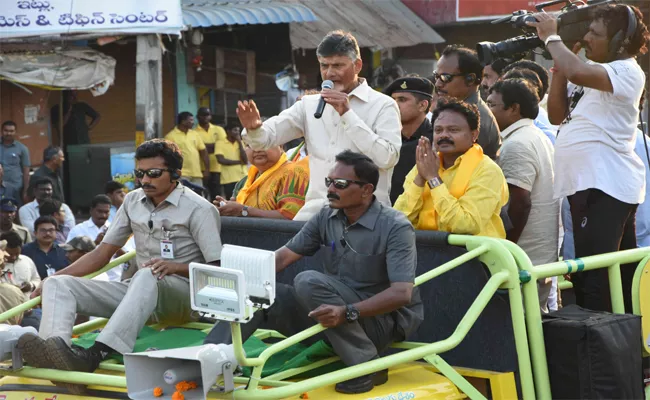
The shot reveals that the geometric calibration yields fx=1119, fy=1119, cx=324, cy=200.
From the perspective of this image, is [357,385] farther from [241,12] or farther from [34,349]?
[241,12]

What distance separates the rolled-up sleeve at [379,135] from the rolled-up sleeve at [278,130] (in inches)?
14.2

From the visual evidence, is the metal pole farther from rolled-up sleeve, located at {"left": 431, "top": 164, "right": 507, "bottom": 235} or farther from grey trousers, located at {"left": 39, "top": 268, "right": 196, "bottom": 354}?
rolled-up sleeve, located at {"left": 431, "top": 164, "right": 507, "bottom": 235}

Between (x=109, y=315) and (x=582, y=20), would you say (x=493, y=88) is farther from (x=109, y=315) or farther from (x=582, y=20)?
(x=109, y=315)

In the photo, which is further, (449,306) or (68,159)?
(68,159)

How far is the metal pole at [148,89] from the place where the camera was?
13852mm

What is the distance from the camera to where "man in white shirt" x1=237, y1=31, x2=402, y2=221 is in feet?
18.4

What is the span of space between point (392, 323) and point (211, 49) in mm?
12353

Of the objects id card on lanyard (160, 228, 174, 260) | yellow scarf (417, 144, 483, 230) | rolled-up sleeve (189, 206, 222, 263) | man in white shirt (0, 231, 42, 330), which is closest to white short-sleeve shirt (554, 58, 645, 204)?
yellow scarf (417, 144, 483, 230)

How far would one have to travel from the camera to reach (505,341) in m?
5.10

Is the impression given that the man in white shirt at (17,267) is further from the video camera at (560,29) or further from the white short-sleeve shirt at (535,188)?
the video camera at (560,29)

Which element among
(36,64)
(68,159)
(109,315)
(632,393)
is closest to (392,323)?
(632,393)

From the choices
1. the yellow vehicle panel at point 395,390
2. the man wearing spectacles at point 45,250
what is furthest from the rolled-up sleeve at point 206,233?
the man wearing spectacles at point 45,250

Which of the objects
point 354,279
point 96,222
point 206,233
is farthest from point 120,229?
point 96,222

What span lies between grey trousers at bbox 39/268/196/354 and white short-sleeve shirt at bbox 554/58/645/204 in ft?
6.68
